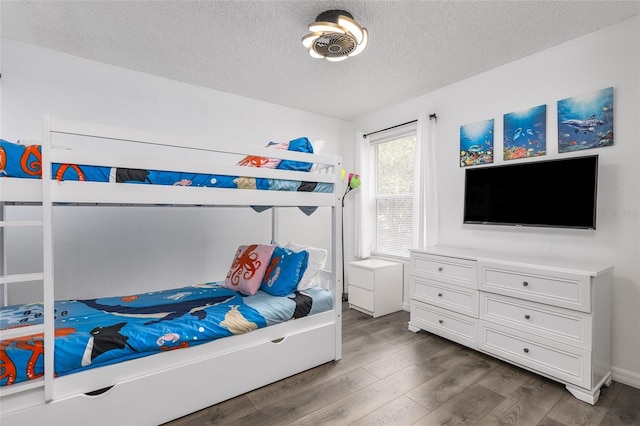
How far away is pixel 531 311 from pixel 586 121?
57.1 inches

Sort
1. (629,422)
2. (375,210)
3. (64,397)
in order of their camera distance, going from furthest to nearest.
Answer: (375,210)
(629,422)
(64,397)

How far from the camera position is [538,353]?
80.0 inches

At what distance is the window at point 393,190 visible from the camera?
3.56 m

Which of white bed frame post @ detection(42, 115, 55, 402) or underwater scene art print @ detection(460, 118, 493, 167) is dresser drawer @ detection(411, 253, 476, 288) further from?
white bed frame post @ detection(42, 115, 55, 402)

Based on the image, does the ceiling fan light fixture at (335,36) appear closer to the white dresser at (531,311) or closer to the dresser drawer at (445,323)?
the white dresser at (531,311)

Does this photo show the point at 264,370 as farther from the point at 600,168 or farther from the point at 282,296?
the point at 600,168

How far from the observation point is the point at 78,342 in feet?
4.80

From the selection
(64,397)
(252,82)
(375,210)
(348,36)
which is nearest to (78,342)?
(64,397)

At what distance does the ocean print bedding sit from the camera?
132cm

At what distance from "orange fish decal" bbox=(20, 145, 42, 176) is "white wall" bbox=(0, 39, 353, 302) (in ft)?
2.12

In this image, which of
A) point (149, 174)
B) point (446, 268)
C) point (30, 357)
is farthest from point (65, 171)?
point (446, 268)

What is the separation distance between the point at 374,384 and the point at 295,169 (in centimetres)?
157

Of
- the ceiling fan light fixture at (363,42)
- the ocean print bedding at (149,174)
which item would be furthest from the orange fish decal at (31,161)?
the ceiling fan light fixture at (363,42)

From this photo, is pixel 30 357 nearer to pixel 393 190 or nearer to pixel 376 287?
pixel 376 287
